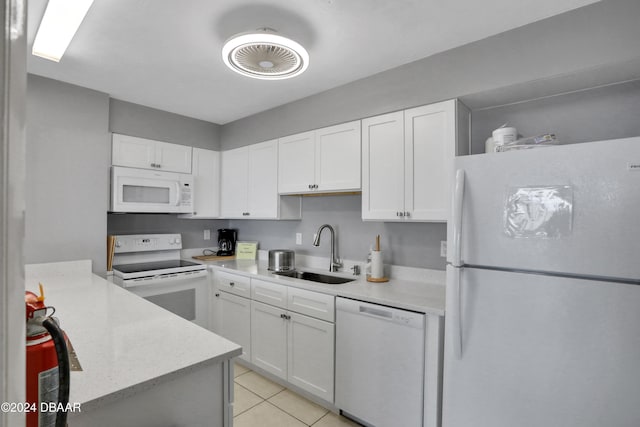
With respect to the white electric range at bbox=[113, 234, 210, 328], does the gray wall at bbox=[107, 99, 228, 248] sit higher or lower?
higher

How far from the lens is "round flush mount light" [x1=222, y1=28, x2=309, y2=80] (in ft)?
5.25

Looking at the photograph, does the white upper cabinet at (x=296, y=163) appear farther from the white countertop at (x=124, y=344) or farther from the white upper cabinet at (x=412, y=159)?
the white countertop at (x=124, y=344)

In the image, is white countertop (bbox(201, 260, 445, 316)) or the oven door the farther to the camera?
the oven door

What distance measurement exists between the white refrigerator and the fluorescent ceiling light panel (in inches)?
81.6

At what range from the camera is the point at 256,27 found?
69.1 inches

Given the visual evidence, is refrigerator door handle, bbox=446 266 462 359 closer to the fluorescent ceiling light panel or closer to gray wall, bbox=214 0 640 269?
gray wall, bbox=214 0 640 269

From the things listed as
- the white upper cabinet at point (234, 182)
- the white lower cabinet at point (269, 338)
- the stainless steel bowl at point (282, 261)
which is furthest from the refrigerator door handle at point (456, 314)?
the white upper cabinet at point (234, 182)

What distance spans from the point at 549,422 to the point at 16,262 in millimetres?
1798

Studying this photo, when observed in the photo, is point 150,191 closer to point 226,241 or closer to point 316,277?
point 226,241

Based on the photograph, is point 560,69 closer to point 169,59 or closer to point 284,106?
point 284,106

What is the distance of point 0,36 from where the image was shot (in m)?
0.36

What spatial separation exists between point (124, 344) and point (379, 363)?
4.52ft

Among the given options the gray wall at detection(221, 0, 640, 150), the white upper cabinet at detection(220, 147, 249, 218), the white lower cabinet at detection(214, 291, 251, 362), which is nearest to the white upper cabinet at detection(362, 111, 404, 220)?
the gray wall at detection(221, 0, 640, 150)

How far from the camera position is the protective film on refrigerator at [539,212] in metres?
1.29
